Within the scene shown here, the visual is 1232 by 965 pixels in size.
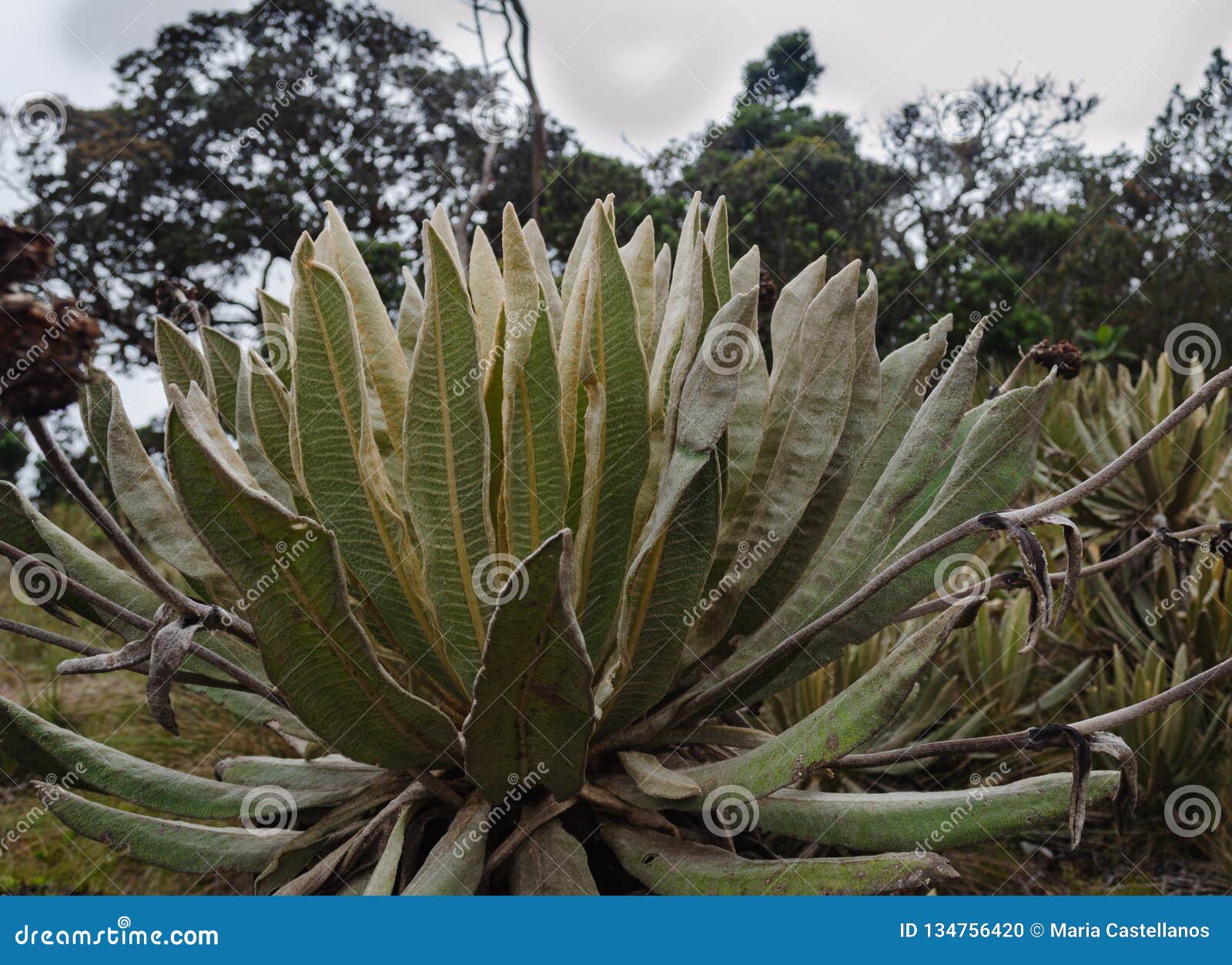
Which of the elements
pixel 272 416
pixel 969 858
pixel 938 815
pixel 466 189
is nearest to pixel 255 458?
pixel 272 416

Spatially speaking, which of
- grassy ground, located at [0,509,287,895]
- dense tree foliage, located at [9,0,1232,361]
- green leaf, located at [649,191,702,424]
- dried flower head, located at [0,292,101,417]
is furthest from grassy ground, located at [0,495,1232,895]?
dense tree foliage, located at [9,0,1232,361]

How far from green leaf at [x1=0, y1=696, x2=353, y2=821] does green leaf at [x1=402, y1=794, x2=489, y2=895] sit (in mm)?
237

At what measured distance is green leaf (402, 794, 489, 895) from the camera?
3.86 ft

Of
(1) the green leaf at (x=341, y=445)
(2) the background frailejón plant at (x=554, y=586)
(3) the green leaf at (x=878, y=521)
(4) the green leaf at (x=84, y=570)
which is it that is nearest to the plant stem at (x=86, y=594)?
(2) the background frailejón plant at (x=554, y=586)

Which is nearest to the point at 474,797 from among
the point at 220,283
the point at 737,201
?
the point at 220,283

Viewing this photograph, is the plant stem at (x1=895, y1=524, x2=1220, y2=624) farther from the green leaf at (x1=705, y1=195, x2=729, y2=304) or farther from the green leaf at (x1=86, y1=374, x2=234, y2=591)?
the green leaf at (x1=86, y1=374, x2=234, y2=591)

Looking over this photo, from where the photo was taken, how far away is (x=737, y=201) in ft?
47.6

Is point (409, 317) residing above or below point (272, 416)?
above

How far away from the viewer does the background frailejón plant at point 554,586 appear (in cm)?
109

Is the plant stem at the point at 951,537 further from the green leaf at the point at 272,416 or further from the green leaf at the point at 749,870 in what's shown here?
the green leaf at the point at 272,416

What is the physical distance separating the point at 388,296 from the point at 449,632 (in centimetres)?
892

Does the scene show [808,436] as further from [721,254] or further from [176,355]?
[176,355]

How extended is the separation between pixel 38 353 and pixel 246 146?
13100 mm

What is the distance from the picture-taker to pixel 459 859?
4.01 feet
